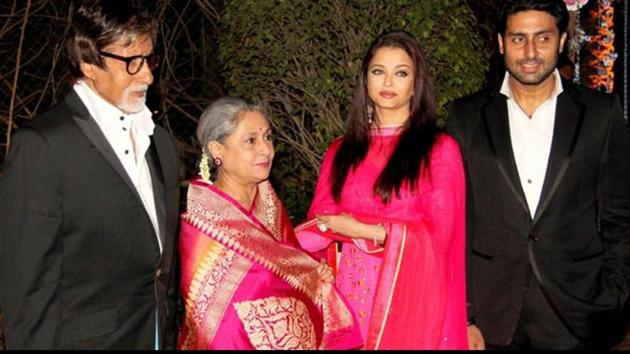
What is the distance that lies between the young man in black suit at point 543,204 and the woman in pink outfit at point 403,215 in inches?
4.8

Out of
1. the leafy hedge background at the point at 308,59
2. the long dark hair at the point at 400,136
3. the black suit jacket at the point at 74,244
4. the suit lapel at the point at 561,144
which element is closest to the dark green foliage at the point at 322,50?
the leafy hedge background at the point at 308,59

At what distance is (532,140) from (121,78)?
1.51 metres

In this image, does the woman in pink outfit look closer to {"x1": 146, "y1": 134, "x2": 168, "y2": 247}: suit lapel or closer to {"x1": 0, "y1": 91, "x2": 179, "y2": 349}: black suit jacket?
{"x1": 146, "y1": 134, "x2": 168, "y2": 247}: suit lapel

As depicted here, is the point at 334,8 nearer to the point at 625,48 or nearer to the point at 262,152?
the point at 262,152

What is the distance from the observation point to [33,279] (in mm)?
2375

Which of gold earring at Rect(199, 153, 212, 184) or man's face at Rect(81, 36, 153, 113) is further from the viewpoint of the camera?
gold earring at Rect(199, 153, 212, 184)

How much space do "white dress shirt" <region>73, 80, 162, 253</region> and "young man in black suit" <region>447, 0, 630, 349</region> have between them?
46.3 inches

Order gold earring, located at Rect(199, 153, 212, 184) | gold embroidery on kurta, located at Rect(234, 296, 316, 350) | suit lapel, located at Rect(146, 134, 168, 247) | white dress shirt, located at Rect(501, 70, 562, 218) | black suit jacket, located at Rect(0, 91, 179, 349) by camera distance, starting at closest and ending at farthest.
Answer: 1. black suit jacket, located at Rect(0, 91, 179, 349)
2. suit lapel, located at Rect(146, 134, 168, 247)
3. gold embroidery on kurta, located at Rect(234, 296, 316, 350)
4. white dress shirt, located at Rect(501, 70, 562, 218)
5. gold earring, located at Rect(199, 153, 212, 184)

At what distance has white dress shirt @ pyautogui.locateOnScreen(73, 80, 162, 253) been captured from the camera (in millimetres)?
2605

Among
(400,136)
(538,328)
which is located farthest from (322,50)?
(538,328)

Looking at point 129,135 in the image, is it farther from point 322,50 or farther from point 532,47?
point 322,50

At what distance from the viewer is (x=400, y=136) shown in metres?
3.04

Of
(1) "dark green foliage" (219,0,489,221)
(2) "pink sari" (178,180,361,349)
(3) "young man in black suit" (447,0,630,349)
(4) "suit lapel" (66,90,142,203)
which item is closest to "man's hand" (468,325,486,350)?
(3) "young man in black suit" (447,0,630,349)

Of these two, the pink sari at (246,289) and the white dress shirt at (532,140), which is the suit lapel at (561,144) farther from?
the pink sari at (246,289)
